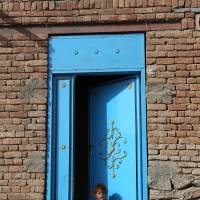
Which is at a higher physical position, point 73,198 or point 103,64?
point 103,64

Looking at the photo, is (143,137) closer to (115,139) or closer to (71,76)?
(115,139)

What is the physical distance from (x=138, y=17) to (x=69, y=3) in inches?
37.0

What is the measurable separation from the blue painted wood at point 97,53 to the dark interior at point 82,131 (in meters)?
0.22

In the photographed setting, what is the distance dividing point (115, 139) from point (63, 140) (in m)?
0.69

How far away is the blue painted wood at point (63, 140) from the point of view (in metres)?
6.38

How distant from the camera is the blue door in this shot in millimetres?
6457

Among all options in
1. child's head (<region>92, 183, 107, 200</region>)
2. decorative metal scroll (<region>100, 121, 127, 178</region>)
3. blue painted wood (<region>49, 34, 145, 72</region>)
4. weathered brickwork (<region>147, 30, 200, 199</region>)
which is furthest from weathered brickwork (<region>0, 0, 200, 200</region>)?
child's head (<region>92, 183, 107, 200</region>)

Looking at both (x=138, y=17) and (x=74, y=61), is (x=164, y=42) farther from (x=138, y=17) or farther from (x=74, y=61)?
(x=74, y=61)

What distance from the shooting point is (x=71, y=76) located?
262 inches

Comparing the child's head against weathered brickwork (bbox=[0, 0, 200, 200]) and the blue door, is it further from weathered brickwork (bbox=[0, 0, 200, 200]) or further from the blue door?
weathered brickwork (bbox=[0, 0, 200, 200])

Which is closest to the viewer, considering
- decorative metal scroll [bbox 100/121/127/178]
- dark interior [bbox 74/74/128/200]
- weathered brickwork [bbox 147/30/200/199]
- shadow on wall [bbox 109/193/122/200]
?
weathered brickwork [bbox 147/30/200/199]

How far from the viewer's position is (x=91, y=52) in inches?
261

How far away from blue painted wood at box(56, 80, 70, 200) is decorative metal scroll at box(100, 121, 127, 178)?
0.53 metres

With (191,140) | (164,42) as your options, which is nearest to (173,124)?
(191,140)
